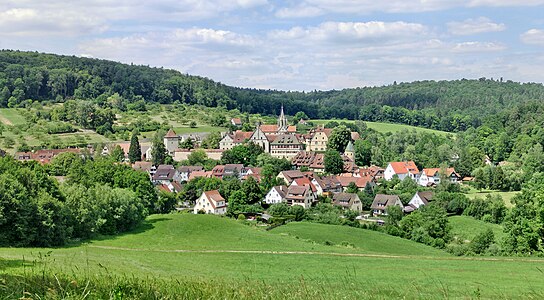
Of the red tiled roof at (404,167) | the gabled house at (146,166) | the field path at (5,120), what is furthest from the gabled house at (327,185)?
the field path at (5,120)

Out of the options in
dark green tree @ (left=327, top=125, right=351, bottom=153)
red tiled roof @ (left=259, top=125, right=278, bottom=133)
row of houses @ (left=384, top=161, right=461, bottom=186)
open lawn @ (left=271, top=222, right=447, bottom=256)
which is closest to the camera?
open lawn @ (left=271, top=222, right=447, bottom=256)

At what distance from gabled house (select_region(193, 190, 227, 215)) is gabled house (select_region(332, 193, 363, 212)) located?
15.3 m

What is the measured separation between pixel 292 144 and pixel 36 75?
93.6 meters

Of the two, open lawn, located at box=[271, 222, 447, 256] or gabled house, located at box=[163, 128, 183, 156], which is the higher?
gabled house, located at box=[163, 128, 183, 156]

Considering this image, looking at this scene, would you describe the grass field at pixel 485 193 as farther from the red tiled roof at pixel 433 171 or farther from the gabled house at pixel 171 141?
the gabled house at pixel 171 141

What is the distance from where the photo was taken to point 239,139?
106 meters

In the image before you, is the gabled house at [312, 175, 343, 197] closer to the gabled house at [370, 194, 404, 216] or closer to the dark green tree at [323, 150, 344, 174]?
the dark green tree at [323, 150, 344, 174]

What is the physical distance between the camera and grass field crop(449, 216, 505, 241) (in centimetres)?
5066

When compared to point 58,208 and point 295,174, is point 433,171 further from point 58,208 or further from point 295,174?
point 58,208

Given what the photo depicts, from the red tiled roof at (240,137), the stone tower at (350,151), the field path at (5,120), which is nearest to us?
the stone tower at (350,151)

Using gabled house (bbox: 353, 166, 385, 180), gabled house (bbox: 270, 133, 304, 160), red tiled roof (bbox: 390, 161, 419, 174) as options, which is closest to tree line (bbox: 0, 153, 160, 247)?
gabled house (bbox: 353, 166, 385, 180)

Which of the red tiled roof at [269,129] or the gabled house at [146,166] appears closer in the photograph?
the gabled house at [146,166]

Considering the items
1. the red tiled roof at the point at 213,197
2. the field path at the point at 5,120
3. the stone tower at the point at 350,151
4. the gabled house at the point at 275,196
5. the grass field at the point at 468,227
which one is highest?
the field path at the point at 5,120

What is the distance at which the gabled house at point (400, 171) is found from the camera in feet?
293
